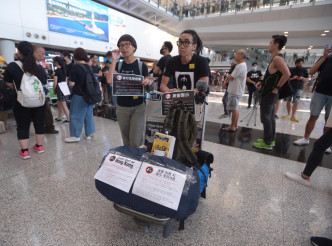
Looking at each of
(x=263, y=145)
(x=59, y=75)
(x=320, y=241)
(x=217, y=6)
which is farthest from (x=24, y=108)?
(x=217, y=6)

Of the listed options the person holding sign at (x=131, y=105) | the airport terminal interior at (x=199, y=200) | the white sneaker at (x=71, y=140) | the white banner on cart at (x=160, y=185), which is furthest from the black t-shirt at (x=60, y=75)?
the white banner on cart at (x=160, y=185)

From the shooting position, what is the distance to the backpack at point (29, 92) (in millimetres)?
2182

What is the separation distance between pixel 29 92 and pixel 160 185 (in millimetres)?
2180

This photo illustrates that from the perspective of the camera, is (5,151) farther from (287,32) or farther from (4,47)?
(287,32)

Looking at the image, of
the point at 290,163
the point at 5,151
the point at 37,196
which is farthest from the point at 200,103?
the point at 5,151

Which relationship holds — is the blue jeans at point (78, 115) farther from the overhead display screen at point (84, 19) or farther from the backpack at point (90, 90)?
the overhead display screen at point (84, 19)

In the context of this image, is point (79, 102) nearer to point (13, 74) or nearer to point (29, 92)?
point (29, 92)

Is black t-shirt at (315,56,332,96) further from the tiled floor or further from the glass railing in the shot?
the glass railing

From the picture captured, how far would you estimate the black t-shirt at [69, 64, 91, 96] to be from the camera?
9.42 ft

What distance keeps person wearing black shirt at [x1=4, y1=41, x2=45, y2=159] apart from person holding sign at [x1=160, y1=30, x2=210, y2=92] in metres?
1.75

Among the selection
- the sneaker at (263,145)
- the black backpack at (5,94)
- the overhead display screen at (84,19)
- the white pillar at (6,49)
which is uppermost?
the overhead display screen at (84,19)

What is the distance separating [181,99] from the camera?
149cm

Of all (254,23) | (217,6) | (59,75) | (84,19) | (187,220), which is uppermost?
(217,6)

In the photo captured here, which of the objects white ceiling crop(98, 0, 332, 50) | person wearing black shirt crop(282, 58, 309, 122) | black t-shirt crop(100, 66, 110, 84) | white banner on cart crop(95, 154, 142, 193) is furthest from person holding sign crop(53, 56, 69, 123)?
white ceiling crop(98, 0, 332, 50)
